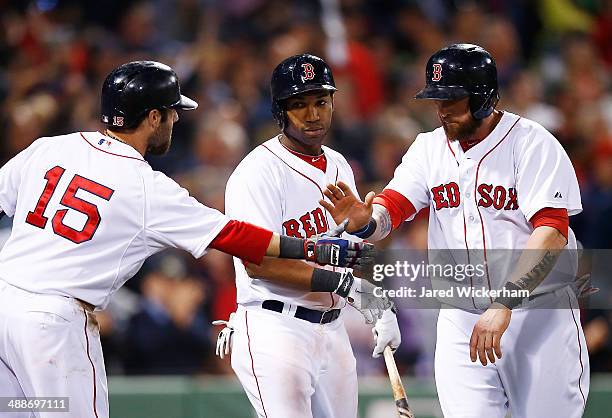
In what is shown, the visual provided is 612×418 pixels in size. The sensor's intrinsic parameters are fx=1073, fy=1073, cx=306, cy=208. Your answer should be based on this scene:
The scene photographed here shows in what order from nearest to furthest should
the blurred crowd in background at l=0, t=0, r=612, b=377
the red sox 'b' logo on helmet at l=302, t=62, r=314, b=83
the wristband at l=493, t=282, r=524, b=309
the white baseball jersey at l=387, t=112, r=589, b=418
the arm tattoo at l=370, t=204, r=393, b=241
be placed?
the wristband at l=493, t=282, r=524, b=309, the white baseball jersey at l=387, t=112, r=589, b=418, the red sox 'b' logo on helmet at l=302, t=62, r=314, b=83, the arm tattoo at l=370, t=204, r=393, b=241, the blurred crowd in background at l=0, t=0, r=612, b=377

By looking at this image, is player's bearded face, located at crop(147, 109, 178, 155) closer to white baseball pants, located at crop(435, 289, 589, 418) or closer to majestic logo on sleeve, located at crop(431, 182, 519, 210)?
majestic logo on sleeve, located at crop(431, 182, 519, 210)

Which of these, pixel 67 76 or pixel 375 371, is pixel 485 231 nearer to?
pixel 375 371

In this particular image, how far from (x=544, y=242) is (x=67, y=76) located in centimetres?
548

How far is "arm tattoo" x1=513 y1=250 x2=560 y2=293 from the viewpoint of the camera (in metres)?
4.34

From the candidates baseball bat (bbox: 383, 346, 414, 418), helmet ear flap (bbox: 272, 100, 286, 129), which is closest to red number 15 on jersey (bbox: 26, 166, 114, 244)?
helmet ear flap (bbox: 272, 100, 286, 129)

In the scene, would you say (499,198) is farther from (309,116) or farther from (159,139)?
(159,139)

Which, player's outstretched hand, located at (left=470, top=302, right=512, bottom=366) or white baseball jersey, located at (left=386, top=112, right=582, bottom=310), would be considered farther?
white baseball jersey, located at (left=386, top=112, right=582, bottom=310)

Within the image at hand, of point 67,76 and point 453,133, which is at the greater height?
point 67,76

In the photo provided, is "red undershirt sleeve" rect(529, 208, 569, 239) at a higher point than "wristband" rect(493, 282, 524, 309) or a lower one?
higher

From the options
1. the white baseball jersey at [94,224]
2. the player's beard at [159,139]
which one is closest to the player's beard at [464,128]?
the white baseball jersey at [94,224]

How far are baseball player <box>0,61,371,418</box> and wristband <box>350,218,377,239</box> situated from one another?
1.17 ft

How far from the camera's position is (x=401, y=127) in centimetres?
844

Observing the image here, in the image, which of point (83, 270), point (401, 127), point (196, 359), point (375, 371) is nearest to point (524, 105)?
point (401, 127)

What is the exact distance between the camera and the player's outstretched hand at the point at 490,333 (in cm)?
425
